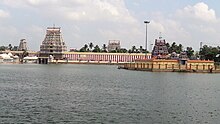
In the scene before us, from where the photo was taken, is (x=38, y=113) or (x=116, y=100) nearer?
(x=38, y=113)

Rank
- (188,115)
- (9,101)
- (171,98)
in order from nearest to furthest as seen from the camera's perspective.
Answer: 1. (188,115)
2. (9,101)
3. (171,98)

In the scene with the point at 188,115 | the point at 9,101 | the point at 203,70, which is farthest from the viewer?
the point at 203,70

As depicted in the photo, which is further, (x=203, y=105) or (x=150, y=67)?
(x=150, y=67)

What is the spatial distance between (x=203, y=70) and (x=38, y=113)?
124107mm

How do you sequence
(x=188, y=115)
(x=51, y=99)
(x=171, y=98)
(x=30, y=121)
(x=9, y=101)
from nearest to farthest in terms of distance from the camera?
(x=30, y=121) → (x=188, y=115) → (x=9, y=101) → (x=51, y=99) → (x=171, y=98)

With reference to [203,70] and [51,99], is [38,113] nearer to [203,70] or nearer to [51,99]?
[51,99]

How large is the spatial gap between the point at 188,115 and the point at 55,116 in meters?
13.9

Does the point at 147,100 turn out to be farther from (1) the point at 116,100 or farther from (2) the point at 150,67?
(2) the point at 150,67

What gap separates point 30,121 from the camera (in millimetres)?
36625

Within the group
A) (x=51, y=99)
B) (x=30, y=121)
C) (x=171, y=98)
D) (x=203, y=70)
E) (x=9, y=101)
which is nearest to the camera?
(x=30, y=121)

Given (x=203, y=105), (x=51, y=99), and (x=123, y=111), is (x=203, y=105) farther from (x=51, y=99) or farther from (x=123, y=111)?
(x=51, y=99)

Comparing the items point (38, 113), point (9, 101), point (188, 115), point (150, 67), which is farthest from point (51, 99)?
point (150, 67)

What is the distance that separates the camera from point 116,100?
175 feet

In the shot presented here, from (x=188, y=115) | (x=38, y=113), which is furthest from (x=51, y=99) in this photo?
(x=188, y=115)
